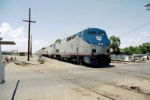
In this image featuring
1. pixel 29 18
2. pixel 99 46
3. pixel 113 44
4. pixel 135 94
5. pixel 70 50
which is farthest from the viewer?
pixel 113 44

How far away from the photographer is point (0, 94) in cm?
720

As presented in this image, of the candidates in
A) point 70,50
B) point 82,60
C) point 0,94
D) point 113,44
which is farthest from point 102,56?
point 113,44

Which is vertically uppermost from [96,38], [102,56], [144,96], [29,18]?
[29,18]

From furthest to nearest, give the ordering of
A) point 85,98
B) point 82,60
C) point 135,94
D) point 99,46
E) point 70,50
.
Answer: point 70,50 < point 82,60 < point 99,46 < point 135,94 < point 85,98

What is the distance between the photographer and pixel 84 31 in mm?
19062

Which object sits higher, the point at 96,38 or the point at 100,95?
the point at 96,38

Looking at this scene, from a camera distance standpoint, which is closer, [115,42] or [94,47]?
[94,47]

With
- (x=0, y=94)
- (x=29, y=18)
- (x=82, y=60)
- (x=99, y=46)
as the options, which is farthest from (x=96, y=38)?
(x=29, y=18)

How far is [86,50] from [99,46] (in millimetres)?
1490

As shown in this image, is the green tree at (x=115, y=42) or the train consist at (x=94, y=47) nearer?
the train consist at (x=94, y=47)

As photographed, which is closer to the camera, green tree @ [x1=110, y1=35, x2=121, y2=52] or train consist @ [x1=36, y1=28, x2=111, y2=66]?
train consist @ [x1=36, y1=28, x2=111, y2=66]

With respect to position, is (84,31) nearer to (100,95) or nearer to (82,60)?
(82,60)

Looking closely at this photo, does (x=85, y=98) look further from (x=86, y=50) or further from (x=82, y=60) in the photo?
(x=82, y=60)

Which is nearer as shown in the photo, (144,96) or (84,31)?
(144,96)
